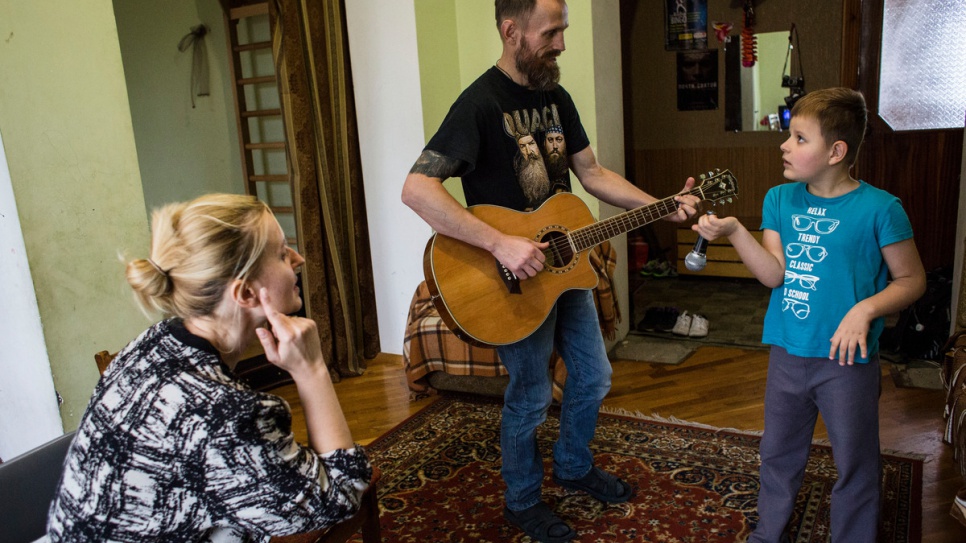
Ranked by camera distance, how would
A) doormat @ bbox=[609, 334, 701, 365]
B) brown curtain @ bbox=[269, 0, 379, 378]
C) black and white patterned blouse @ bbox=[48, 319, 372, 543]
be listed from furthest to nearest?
1. doormat @ bbox=[609, 334, 701, 365]
2. brown curtain @ bbox=[269, 0, 379, 378]
3. black and white patterned blouse @ bbox=[48, 319, 372, 543]

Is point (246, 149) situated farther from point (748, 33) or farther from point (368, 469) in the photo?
point (368, 469)

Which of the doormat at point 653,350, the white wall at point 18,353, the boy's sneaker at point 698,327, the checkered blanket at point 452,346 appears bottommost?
the doormat at point 653,350

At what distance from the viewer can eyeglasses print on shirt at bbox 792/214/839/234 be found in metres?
1.83

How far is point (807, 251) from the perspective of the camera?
6.17ft

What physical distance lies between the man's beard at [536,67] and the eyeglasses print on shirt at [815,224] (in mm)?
761

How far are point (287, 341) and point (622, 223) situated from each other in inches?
47.6

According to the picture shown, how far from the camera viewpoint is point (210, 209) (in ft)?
4.12

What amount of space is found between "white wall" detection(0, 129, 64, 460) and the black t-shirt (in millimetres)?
1308

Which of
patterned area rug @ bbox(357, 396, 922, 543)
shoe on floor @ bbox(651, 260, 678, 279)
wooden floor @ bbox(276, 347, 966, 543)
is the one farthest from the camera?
shoe on floor @ bbox(651, 260, 678, 279)

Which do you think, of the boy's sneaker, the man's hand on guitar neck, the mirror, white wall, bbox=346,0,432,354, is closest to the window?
the mirror

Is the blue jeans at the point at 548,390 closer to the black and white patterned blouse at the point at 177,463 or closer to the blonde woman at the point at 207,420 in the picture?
the blonde woman at the point at 207,420

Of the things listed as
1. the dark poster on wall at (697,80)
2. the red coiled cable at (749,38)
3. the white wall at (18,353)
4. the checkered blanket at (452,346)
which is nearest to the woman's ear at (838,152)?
the checkered blanket at (452,346)

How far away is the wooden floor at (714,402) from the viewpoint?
2613mm

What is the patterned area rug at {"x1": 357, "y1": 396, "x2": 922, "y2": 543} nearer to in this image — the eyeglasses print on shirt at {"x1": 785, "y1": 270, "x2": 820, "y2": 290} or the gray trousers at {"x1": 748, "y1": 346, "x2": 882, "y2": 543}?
the gray trousers at {"x1": 748, "y1": 346, "x2": 882, "y2": 543}
